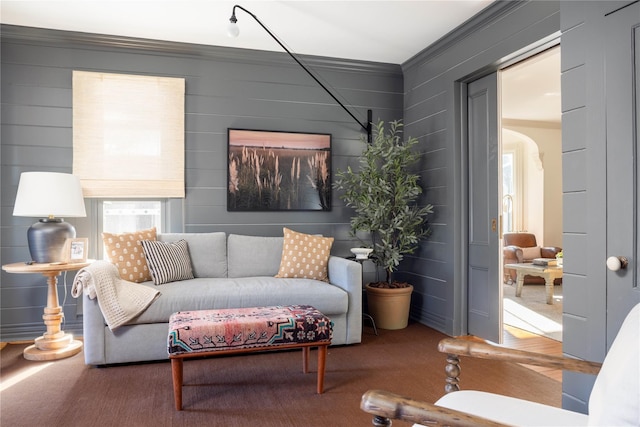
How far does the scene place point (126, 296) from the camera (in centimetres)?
295

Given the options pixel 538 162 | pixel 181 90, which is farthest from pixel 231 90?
pixel 538 162

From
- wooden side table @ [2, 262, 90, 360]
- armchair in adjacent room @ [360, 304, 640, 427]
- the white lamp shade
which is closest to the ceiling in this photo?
the white lamp shade

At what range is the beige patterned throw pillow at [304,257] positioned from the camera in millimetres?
3719

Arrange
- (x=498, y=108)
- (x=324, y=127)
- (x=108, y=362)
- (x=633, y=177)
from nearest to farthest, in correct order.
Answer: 1. (x=633, y=177)
2. (x=108, y=362)
3. (x=498, y=108)
4. (x=324, y=127)

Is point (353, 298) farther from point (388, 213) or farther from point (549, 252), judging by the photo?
point (549, 252)

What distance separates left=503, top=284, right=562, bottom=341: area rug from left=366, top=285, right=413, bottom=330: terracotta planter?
1.22 meters

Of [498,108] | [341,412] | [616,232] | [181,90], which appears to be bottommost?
[341,412]

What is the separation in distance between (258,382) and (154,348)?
829mm

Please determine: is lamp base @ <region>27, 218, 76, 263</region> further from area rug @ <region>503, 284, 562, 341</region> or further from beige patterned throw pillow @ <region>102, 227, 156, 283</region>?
area rug @ <region>503, 284, 562, 341</region>

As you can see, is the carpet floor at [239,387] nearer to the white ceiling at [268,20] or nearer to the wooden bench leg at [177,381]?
the wooden bench leg at [177,381]

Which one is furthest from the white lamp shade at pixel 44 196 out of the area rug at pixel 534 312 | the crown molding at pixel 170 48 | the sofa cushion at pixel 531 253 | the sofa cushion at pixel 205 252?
the sofa cushion at pixel 531 253

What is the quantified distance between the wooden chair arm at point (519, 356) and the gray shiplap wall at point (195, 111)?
2.88 meters

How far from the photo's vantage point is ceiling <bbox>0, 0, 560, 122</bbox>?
3275mm

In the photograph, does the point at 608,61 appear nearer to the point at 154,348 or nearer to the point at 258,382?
the point at 258,382
